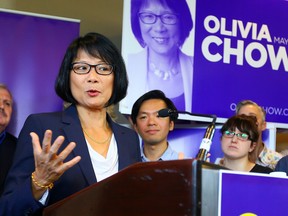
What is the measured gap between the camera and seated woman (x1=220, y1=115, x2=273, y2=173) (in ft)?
9.36

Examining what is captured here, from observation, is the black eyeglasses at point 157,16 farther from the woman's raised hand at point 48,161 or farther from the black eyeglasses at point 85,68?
the woman's raised hand at point 48,161

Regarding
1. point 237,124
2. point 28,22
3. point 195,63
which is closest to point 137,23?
point 195,63

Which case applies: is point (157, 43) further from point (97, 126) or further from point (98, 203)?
point (98, 203)

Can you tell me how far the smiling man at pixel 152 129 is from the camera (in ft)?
10.1

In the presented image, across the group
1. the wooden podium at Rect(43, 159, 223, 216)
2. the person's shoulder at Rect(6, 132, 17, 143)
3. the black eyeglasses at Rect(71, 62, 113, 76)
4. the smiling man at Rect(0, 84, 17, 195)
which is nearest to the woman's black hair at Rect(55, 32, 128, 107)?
the black eyeglasses at Rect(71, 62, 113, 76)

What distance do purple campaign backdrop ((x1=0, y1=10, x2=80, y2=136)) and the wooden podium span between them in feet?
8.46

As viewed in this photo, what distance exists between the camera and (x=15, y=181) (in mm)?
1406

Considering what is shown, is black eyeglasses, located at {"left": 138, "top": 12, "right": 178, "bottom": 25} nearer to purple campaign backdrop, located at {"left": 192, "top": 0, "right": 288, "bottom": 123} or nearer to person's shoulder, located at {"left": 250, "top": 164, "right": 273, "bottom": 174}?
purple campaign backdrop, located at {"left": 192, "top": 0, "right": 288, "bottom": 123}

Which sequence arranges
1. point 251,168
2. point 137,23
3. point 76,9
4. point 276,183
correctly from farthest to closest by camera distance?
point 76,9 < point 137,23 < point 251,168 < point 276,183

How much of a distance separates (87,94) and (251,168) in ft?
4.93

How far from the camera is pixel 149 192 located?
922 mm

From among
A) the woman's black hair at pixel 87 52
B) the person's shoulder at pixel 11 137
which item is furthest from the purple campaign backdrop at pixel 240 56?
the woman's black hair at pixel 87 52

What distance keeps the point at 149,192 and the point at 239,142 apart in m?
2.02

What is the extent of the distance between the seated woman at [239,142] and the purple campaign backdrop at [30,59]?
4.26 ft
